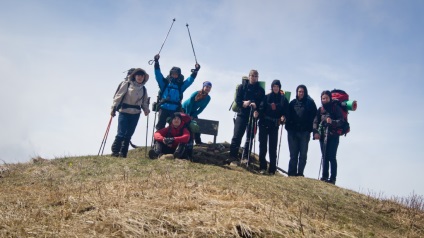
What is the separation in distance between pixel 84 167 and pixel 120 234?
652 centimetres

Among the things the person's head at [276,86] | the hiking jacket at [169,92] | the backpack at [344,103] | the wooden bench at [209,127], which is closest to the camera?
the backpack at [344,103]

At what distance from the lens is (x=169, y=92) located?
13836 millimetres

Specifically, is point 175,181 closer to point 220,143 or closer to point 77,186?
point 77,186

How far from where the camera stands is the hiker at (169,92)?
13797 mm

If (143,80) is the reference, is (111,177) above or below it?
below

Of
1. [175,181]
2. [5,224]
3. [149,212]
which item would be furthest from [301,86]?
[5,224]

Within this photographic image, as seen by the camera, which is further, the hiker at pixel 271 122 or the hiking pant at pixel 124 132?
the hiker at pixel 271 122

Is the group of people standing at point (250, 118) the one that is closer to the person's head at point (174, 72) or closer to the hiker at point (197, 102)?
the person's head at point (174, 72)

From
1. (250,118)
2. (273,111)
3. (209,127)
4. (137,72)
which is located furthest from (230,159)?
(137,72)

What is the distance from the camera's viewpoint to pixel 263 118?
1351 cm

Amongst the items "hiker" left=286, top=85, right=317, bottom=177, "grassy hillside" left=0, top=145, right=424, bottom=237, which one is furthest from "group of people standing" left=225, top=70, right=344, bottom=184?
"grassy hillside" left=0, top=145, right=424, bottom=237

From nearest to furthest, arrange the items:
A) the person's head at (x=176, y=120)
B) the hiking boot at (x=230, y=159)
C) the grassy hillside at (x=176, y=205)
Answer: the grassy hillside at (x=176, y=205), the person's head at (x=176, y=120), the hiking boot at (x=230, y=159)

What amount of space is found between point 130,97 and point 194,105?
3.12 m

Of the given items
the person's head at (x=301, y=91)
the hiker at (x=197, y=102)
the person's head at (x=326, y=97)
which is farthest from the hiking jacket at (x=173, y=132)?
the person's head at (x=326, y=97)
